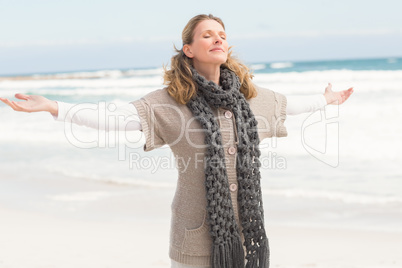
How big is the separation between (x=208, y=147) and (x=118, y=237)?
2.10 m

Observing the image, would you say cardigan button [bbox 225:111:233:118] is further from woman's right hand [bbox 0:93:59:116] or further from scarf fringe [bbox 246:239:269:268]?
woman's right hand [bbox 0:93:59:116]

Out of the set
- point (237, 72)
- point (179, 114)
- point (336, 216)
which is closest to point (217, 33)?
point (237, 72)

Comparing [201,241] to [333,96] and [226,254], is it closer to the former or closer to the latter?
[226,254]

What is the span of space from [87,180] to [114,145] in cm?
154

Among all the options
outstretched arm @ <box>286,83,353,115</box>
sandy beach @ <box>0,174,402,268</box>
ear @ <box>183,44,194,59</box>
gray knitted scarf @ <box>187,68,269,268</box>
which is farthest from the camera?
sandy beach @ <box>0,174,402,268</box>

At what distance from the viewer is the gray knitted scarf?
5.86ft

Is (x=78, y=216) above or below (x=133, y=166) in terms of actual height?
below

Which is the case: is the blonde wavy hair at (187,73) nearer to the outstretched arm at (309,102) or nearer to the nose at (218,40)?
the nose at (218,40)

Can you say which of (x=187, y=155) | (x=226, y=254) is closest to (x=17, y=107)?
(x=187, y=155)

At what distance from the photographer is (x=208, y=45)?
1.84m

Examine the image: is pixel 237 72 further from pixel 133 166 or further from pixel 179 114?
pixel 133 166

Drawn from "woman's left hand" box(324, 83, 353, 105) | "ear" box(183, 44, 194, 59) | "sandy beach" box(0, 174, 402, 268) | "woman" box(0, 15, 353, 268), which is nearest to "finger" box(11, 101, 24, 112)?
"woman" box(0, 15, 353, 268)

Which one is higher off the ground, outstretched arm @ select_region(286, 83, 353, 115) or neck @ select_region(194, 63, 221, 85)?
neck @ select_region(194, 63, 221, 85)

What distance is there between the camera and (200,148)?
1.81 m
